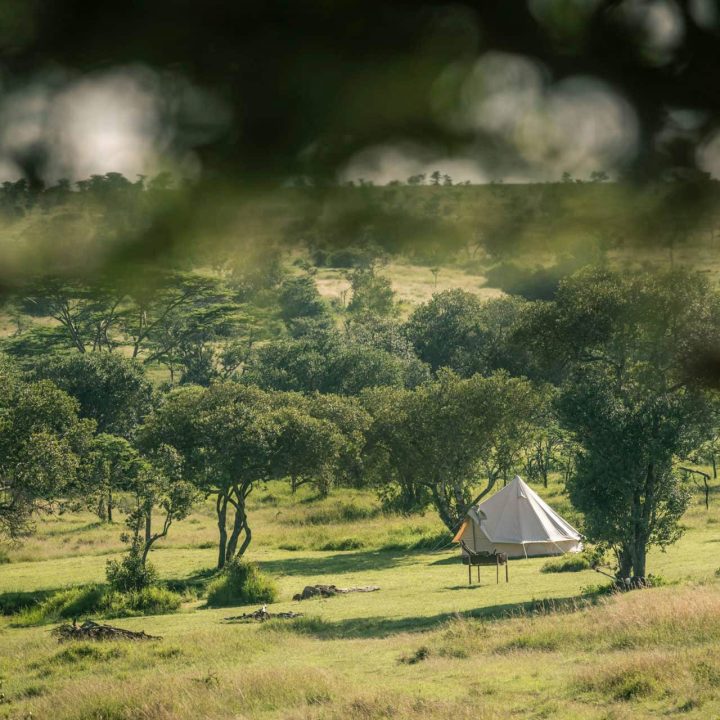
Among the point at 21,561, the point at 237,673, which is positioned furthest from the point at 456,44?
the point at 21,561

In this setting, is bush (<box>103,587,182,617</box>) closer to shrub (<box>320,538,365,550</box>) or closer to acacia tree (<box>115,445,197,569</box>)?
acacia tree (<box>115,445,197,569</box>)

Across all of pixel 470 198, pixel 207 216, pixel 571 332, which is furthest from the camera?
pixel 571 332

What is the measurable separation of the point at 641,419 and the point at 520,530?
15.8 meters

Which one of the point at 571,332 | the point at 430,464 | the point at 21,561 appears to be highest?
the point at 571,332

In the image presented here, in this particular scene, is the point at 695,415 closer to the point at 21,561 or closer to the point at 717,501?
the point at 717,501

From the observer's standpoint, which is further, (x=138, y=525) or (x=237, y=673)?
(x=138, y=525)

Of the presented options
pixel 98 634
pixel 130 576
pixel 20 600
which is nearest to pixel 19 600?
pixel 20 600

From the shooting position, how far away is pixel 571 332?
Result: 39.2 m

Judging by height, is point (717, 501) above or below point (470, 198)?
below

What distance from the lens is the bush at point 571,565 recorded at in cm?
4091

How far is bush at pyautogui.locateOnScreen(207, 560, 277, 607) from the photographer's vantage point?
123ft

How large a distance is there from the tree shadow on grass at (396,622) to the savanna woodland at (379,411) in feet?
0.70

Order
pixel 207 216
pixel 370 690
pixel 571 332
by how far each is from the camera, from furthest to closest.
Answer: pixel 571 332
pixel 370 690
pixel 207 216

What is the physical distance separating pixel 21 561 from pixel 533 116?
53.2 m
